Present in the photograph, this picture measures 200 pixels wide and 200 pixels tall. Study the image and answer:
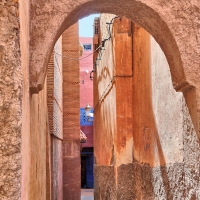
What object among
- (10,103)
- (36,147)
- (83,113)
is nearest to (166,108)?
(36,147)

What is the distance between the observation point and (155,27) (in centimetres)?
274

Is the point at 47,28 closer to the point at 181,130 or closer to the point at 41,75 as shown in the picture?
the point at 41,75

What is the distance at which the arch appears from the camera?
2.33 m

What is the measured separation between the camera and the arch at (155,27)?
2332mm

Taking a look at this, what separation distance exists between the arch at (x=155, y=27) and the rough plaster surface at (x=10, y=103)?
729 mm

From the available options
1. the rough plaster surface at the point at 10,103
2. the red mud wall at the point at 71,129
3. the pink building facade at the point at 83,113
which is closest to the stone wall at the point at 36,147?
the rough plaster surface at the point at 10,103

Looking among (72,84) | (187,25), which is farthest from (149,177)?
(72,84)

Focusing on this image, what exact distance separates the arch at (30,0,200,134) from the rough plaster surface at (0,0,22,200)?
2.39 feet

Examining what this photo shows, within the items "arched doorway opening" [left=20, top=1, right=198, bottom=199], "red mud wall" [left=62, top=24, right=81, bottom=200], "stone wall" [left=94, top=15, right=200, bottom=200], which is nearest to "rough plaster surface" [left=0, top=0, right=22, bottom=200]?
"arched doorway opening" [left=20, top=1, right=198, bottom=199]

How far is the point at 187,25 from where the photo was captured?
2508 mm

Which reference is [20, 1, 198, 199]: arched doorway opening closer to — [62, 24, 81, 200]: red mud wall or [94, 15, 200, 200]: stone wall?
[94, 15, 200, 200]: stone wall

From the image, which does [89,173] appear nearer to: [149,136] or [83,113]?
[83,113]

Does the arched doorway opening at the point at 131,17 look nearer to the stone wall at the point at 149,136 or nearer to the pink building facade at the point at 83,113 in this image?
the stone wall at the point at 149,136

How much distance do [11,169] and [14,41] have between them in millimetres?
514
